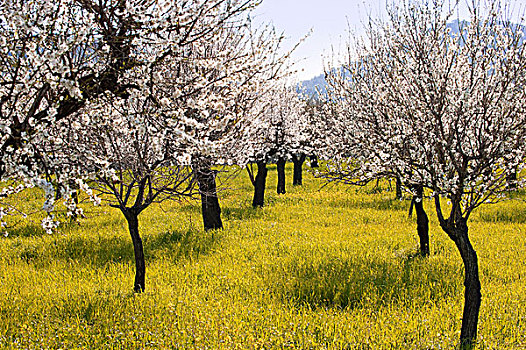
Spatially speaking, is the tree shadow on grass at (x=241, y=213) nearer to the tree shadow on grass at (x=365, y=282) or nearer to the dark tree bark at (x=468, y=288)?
the tree shadow on grass at (x=365, y=282)

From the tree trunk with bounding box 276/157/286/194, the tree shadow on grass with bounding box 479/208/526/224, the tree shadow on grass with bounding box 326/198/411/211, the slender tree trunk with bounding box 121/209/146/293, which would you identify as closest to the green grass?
the slender tree trunk with bounding box 121/209/146/293

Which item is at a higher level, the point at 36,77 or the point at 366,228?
the point at 36,77

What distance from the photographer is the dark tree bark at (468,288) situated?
520cm

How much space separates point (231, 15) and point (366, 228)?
957 cm

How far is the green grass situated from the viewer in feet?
18.0

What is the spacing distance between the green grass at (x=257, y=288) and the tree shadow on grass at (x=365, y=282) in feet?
0.12

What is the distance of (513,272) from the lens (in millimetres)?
8328

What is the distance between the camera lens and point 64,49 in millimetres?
3248

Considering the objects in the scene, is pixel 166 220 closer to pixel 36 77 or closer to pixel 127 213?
pixel 127 213

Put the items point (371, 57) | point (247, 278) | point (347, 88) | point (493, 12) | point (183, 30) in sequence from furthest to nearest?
point (347, 88)
point (371, 57)
point (247, 278)
point (493, 12)
point (183, 30)

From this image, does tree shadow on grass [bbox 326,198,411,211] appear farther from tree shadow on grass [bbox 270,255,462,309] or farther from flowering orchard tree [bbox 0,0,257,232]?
flowering orchard tree [bbox 0,0,257,232]

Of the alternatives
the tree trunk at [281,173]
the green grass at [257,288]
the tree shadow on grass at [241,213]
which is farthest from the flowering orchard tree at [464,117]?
the tree trunk at [281,173]

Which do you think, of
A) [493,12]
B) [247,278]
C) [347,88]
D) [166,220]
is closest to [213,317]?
[247,278]

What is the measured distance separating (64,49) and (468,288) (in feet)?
17.4
